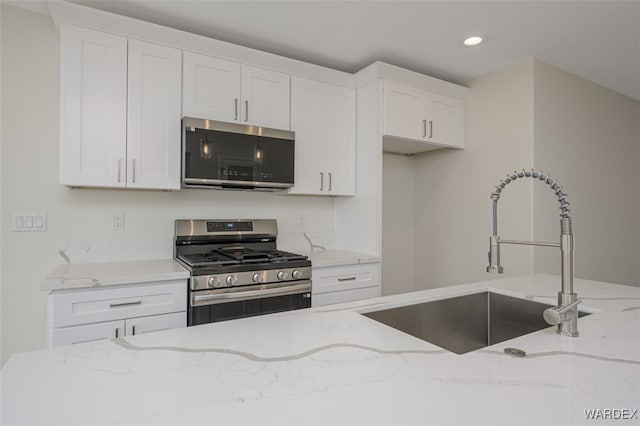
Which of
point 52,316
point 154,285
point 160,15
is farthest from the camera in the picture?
point 160,15

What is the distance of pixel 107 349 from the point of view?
88 cm

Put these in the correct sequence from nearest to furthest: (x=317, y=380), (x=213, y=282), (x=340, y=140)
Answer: (x=317, y=380) < (x=213, y=282) < (x=340, y=140)

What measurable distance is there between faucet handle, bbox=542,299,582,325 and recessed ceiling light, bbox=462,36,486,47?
211 centimetres

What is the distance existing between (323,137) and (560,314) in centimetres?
221

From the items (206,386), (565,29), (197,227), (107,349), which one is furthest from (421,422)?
(565,29)

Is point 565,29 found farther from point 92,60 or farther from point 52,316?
point 52,316

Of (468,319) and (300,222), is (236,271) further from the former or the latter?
(468,319)

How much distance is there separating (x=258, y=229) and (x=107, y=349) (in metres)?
1.97

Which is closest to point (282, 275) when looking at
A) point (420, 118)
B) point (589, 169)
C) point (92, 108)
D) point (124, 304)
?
point (124, 304)

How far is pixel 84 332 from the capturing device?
71.6 inches

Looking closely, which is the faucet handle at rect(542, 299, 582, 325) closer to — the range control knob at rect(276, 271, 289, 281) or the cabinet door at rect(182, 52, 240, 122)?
the range control knob at rect(276, 271, 289, 281)

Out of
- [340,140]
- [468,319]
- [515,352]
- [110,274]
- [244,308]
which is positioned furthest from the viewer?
[340,140]

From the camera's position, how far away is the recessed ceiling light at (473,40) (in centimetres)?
252

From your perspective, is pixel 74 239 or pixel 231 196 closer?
pixel 74 239
